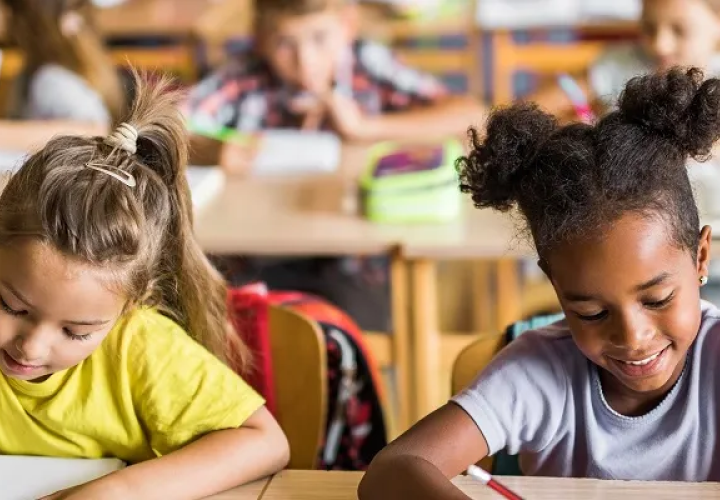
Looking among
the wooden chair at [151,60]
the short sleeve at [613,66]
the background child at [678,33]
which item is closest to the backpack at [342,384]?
the background child at [678,33]

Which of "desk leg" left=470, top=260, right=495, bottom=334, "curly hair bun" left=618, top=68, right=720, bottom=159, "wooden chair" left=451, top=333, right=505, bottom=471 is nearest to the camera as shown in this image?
"curly hair bun" left=618, top=68, right=720, bottom=159

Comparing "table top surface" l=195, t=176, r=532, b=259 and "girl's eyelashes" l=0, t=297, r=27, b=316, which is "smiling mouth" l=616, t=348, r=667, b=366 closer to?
"girl's eyelashes" l=0, t=297, r=27, b=316

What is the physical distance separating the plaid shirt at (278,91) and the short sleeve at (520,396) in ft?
5.81

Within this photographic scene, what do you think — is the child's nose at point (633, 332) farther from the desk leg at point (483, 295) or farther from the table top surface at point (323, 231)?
the desk leg at point (483, 295)

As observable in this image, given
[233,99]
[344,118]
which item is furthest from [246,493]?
[233,99]

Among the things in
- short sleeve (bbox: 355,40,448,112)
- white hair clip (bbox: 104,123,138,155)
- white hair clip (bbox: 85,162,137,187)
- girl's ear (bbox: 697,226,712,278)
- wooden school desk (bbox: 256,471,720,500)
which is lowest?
wooden school desk (bbox: 256,471,720,500)

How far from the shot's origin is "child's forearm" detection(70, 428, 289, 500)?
44.6 inches

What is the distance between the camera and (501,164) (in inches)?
47.1

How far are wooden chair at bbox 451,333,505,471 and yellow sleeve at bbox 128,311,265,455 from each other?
264 mm

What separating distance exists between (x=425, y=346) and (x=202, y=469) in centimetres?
114

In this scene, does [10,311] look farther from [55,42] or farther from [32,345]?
[55,42]

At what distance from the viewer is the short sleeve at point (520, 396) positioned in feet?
4.02

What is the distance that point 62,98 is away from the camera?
2.92 m

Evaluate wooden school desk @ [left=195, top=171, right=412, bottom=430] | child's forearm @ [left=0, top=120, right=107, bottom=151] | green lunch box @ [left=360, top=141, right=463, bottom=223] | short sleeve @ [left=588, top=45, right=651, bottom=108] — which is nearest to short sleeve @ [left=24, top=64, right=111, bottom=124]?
child's forearm @ [left=0, top=120, right=107, bottom=151]
